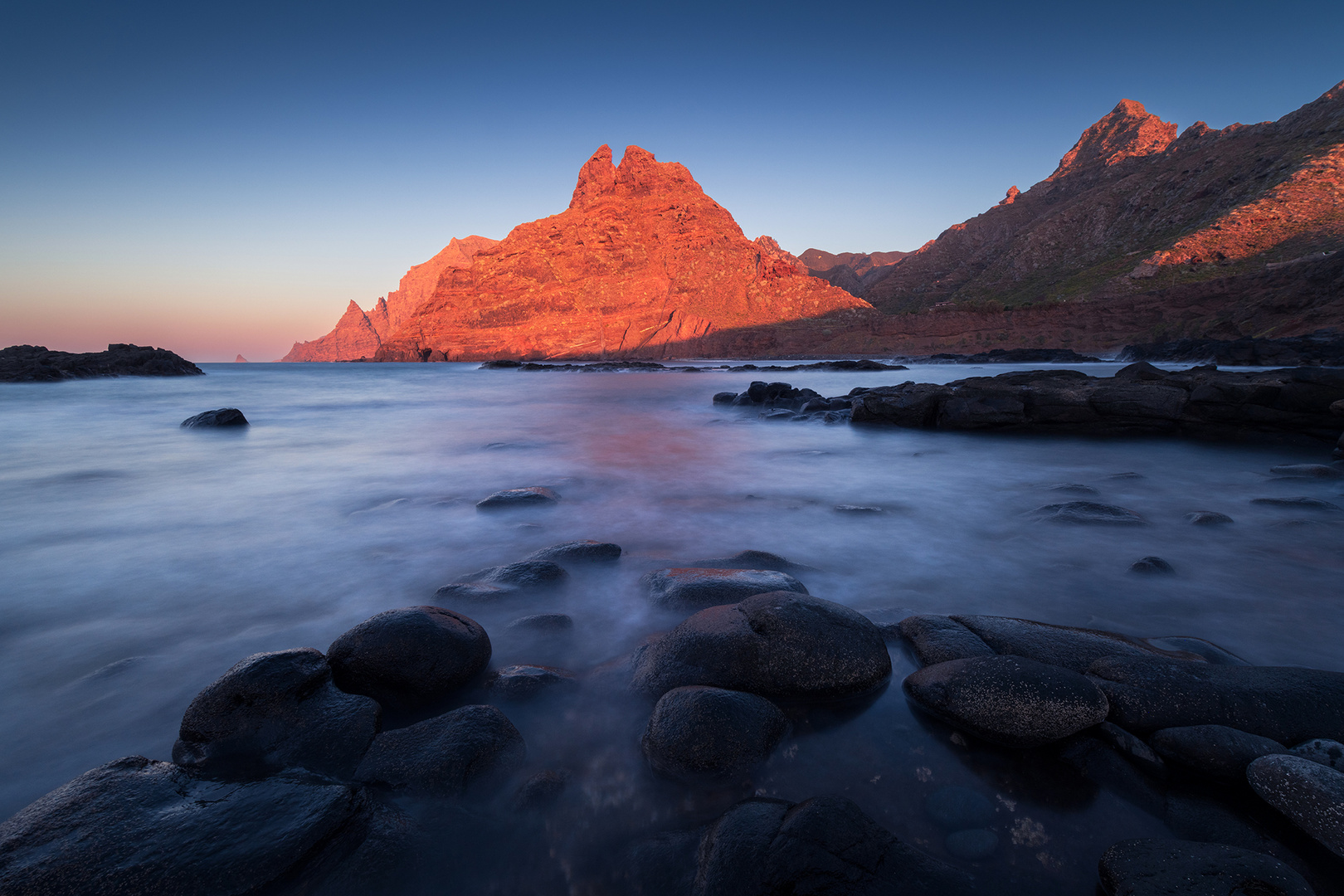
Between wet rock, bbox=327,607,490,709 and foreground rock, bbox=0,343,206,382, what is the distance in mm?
50172

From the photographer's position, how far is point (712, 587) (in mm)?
3896

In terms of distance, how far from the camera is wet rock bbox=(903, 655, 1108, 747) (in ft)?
7.69

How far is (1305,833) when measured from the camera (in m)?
1.83

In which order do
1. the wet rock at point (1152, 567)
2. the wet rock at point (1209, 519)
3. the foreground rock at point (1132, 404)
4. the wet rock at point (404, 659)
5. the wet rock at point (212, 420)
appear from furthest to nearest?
the wet rock at point (212, 420) → the foreground rock at point (1132, 404) → the wet rock at point (1209, 519) → the wet rock at point (1152, 567) → the wet rock at point (404, 659)

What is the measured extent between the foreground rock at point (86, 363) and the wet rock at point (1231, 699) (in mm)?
53311

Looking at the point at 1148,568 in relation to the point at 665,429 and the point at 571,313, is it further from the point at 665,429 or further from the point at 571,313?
the point at 571,313

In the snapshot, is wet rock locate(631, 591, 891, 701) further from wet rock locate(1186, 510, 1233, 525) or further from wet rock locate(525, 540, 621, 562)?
wet rock locate(1186, 510, 1233, 525)

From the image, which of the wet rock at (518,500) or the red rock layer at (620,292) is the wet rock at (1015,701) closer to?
the wet rock at (518,500)

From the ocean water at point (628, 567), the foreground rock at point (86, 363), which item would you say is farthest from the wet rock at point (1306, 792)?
the foreground rock at point (86, 363)

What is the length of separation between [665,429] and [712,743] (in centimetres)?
1227

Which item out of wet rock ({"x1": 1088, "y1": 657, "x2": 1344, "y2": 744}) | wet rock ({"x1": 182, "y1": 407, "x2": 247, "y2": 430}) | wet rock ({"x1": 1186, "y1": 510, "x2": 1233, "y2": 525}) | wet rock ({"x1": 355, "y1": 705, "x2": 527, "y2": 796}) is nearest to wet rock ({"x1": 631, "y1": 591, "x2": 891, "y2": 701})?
wet rock ({"x1": 355, "y1": 705, "x2": 527, "y2": 796})

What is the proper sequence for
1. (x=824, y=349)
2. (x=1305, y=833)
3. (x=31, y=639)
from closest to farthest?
(x=1305, y=833) < (x=31, y=639) < (x=824, y=349)

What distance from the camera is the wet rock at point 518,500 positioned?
648cm

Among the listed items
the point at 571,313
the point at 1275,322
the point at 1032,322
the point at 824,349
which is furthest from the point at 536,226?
the point at 1275,322
